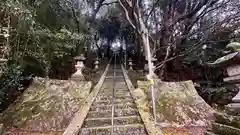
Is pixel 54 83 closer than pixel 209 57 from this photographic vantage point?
Yes

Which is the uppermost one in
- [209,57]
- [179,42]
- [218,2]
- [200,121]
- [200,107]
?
[218,2]

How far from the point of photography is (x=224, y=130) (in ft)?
9.20

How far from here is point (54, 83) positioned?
6.38 metres

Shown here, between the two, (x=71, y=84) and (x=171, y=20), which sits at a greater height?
(x=171, y=20)

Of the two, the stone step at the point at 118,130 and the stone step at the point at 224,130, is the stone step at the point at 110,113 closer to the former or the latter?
the stone step at the point at 118,130

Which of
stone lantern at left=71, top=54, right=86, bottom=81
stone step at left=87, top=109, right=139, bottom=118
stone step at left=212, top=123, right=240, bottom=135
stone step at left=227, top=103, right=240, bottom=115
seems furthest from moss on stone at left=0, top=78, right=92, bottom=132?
stone step at left=227, top=103, right=240, bottom=115

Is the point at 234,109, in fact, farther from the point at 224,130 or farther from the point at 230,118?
the point at 224,130

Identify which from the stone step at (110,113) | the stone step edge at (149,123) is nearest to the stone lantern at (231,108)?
the stone step edge at (149,123)

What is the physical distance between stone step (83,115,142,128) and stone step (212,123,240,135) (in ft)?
6.56

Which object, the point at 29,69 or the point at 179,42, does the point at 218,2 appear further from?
the point at 29,69

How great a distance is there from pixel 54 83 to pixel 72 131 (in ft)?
10.1

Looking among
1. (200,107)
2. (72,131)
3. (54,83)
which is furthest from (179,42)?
(72,131)

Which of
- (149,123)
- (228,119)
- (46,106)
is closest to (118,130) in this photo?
(149,123)

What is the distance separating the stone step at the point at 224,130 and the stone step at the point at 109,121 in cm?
200
